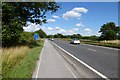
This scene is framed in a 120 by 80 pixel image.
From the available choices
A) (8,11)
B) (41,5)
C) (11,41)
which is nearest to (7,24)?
(8,11)

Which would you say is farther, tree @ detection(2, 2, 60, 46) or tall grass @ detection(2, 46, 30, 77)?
tree @ detection(2, 2, 60, 46)

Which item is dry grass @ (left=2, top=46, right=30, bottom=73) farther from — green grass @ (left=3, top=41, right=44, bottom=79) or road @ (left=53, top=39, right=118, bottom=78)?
road @ (left=53, top=39, right=118, bottom=78)

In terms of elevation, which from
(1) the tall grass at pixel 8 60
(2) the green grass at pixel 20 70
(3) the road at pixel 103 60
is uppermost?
(1) the tall grass at pixel 8 60

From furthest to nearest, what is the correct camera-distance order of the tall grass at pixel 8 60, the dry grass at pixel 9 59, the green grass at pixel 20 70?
1. the dry grass at pixel 9 59
2. the tall grass at pixel 8 60
3. the green grass at pixel 20 70

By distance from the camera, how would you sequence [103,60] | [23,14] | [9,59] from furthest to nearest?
[23,14], [103,60], [9,59]

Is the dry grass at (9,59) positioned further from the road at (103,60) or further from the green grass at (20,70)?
the road at (103,60)

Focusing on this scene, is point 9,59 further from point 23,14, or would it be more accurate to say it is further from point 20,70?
point 23,14

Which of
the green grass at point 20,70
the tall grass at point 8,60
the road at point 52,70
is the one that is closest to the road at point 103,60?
the road at point 52,70

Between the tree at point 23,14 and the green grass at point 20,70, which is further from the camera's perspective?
the tree at point 23,14

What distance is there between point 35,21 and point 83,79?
32783mm

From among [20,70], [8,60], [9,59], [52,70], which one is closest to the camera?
[20,70]

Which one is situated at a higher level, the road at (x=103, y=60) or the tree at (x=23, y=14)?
→ the tree at (x=23, y=14)

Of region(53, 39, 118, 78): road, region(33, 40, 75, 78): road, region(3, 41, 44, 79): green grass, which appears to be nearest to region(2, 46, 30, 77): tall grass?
region(3, 41, 44, 79): green grass

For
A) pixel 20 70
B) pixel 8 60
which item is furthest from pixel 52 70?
pixel 8 60
